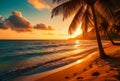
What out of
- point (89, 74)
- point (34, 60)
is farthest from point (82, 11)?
point (34, 60)

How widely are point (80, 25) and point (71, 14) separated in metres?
1.23

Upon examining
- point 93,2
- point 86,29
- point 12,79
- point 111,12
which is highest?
point 93,2

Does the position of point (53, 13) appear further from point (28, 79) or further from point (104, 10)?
point (28, 79)

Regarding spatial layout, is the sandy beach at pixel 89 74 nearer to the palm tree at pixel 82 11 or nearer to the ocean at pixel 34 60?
the ocean at pixel 34 60

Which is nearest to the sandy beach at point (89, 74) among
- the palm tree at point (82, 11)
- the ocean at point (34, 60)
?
the ocean at point (34, 60)

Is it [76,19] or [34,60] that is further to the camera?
[34,60]

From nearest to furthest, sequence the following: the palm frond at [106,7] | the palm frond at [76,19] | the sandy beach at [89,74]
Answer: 1. the sandy beach at [89,74]
2. the palm frond at [106,7]
3. the palm frond at [76,19]

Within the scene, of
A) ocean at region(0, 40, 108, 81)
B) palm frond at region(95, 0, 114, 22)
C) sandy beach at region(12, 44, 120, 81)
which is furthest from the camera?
ocean at region(0, 40, 108, 81)

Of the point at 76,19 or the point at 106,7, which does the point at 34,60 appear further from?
the point at 106,7

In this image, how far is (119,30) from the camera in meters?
27.3

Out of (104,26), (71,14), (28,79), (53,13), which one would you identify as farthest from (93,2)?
(104,26)

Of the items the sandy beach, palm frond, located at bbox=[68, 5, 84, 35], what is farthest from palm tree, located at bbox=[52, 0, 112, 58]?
the sandy beach

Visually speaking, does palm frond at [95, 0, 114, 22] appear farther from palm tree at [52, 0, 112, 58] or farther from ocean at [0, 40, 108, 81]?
ocean at [0, 40, 108, 81]

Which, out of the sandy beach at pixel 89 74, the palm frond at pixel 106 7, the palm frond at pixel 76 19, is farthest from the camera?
the palm frond at pixel 76 19
